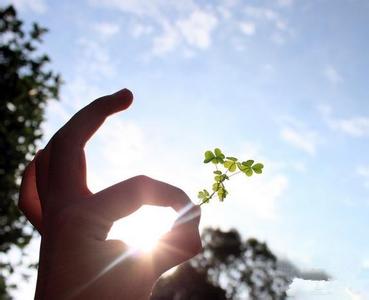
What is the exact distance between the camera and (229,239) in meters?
52.7

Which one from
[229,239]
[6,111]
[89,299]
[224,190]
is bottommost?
[89,299]

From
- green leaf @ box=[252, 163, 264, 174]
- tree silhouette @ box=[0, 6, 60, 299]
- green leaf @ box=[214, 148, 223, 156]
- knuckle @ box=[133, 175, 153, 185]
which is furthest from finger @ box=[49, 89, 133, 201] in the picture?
tree silhouette @ box=[0, 6, 60, 299]

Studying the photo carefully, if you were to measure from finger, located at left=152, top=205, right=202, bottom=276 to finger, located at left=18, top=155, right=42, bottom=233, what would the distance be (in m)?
0.61

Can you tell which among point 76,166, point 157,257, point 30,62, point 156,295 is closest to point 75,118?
point 76,166

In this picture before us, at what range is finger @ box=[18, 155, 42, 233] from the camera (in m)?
1.57

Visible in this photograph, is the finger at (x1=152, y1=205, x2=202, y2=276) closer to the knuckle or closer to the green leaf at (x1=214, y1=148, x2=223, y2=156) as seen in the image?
the knuckle

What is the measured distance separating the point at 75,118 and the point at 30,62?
19027 mm

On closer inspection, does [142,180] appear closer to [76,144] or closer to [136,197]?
[136,197]

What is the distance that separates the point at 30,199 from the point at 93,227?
476mm

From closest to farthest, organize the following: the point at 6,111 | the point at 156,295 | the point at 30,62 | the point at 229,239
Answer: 1. the point at 6,111
2. the point at 30,62
3. the point at 156,295
4. the point at 229,239

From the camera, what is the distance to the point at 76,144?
1.38 m

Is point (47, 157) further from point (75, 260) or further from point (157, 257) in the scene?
point (157, 257)

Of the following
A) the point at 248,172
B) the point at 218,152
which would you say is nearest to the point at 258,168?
the point at 248,172

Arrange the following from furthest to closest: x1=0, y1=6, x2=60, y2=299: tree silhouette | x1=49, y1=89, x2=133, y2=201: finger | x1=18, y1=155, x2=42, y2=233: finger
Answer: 1. x1=0, y1=6, x2=60, y2=299: tree silhouette
2. x1=18, y1=155, x2=42, y2=233: finger
3. x1=49, y1=89, x2=133, y2=201: finger
